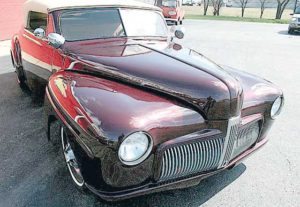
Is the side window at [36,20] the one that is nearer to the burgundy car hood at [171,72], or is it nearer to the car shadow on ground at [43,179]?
the burgundy car hood at [171,72]

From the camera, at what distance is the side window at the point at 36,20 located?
4.43 meters

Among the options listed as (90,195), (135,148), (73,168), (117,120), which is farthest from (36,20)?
(135,148)

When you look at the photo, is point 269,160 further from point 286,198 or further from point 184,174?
point 184,174

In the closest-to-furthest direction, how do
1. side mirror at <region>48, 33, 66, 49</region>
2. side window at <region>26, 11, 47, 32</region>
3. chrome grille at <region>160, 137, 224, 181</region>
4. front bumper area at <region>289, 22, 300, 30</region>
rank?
chrome grille at <region>160, 137, 224, 181</region>
side mirror at <region>48, 33, 66, 49</region>
side window at <region>26, 11, 47, 32</region>
front bumper area at <region>289, 22, 300, 30</region>

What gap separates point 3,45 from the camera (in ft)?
33.4

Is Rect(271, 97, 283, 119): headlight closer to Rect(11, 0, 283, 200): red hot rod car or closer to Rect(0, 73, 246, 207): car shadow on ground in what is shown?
Rect(11, 0, 283, 200): red hot rod car

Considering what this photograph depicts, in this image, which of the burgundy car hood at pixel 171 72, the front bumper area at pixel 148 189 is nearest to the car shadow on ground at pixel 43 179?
the front bumper area at pixel 148 189

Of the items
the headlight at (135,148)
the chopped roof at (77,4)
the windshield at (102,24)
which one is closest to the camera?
the headlight at (135,148)

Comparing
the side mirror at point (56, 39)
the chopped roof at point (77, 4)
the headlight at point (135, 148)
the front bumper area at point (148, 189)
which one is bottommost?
the front bumper area at point (148, 189)

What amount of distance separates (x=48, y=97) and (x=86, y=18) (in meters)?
1.23

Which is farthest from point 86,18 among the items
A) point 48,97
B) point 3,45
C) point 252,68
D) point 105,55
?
point 3,45

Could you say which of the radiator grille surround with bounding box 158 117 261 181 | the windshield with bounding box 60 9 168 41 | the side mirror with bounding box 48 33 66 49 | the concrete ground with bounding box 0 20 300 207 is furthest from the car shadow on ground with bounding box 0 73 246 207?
the windshield with bounding box 60 9 168 41

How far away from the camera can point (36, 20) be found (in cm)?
483

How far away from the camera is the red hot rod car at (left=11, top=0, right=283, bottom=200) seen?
2.27 metres
